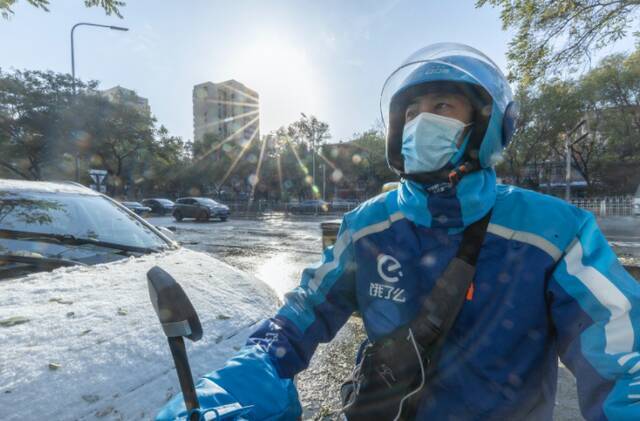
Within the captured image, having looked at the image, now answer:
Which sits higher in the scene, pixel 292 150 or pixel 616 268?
pixel 292 150

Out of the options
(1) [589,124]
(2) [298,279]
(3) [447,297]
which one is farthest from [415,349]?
(1) [589,124]

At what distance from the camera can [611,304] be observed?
0.87 m

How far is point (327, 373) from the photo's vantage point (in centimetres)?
283

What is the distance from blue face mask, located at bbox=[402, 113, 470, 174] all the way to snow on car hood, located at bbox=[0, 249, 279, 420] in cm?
113

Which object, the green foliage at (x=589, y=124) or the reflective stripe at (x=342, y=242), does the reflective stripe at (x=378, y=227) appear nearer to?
the reflective stripe at (x=342, y=242)

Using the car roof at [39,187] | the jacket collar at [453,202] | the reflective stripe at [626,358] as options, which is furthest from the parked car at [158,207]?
the reflective stripe at [626,358]

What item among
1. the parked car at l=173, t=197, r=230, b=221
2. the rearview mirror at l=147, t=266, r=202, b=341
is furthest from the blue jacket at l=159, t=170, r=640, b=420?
the parked car at l=173, t=197, r=230, b=221

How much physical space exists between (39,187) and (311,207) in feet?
91.6

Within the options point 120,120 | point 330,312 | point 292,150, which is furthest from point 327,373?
point 292,150

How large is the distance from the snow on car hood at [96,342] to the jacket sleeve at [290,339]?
0.33 metres

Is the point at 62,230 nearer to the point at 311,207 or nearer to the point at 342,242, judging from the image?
the point at 342,242

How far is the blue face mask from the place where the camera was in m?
1.34

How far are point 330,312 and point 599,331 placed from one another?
0.83 meters

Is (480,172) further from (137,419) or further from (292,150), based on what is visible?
(292,150)
